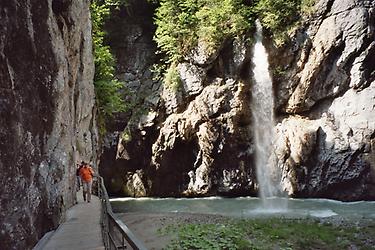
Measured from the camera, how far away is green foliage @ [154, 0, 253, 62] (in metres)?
22.4

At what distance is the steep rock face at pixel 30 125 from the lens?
441 cm

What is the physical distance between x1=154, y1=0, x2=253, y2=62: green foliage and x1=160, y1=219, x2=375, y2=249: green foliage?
13.4m

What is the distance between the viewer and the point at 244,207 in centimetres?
1783

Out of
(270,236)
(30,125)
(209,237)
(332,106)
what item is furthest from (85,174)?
(332,106)

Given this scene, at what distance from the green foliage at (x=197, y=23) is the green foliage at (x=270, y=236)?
13.4m

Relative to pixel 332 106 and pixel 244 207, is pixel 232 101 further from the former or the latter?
pixel 244 207

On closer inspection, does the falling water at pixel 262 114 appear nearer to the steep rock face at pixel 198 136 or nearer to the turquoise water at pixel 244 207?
the steep rock face at pixel 198 136

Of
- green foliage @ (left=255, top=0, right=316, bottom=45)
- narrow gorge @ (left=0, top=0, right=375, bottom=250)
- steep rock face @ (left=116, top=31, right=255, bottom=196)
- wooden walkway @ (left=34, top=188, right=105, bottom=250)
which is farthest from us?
steep rock face @ (left=116, top=31, right=255, bottom=196)

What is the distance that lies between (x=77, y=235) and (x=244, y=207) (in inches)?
499

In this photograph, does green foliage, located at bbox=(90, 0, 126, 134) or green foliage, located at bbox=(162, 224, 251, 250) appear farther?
green foliage, located at bbox=(90, 0, 126, 134)

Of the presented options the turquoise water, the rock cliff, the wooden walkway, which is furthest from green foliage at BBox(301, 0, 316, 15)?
the wooden walkway

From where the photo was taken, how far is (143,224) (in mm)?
13039

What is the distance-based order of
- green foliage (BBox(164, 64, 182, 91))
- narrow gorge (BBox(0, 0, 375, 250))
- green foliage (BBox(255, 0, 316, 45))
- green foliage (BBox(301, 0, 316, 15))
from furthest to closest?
green foliage (BBox(164, 64, 182, 91)) < green foliage (BBox(255, 0, 316, 45)) < green foliage (BBox(301, 0, 316, 15)) < narrow gorge (BBox(0, 0, 375, 250))

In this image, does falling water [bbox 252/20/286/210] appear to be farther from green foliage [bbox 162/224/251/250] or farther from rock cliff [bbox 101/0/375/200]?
green foliage [bbox 162/224/251/250]
